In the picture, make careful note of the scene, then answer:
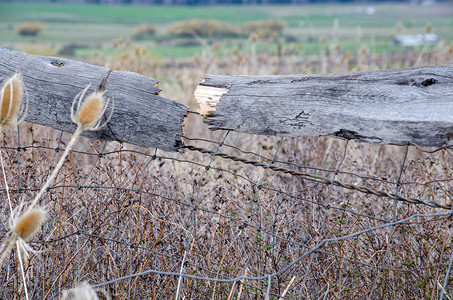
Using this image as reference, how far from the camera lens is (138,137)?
2.27 meters

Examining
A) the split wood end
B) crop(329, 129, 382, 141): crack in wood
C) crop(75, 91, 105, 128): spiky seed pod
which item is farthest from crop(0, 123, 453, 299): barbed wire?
crop(75, 91, 105, 128): spiky seed pod

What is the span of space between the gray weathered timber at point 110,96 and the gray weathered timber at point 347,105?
0.24 meters

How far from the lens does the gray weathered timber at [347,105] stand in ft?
6.32

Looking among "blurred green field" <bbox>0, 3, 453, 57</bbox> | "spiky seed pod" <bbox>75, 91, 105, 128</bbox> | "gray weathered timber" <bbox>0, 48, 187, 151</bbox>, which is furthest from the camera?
"blurred green field" <bbox>0, 3, 453, 57</bbox>

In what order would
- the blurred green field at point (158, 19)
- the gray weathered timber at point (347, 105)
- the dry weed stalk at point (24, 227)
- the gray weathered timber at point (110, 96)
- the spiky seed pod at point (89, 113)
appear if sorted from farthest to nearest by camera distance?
the blurred green field at point (158, 19), the gray weathered timber at point (110, 96), the gray weathered timber at point (347, 105), the spiky seed pod at point (89, 113), the dry weed stalk at point (24, 227)

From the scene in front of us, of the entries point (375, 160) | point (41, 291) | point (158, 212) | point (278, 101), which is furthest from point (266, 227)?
point (375, 160)

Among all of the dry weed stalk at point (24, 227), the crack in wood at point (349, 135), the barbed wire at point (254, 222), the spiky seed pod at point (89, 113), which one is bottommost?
the barbed wire at point (254, 222)

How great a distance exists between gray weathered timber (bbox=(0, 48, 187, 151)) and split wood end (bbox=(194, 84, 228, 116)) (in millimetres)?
121

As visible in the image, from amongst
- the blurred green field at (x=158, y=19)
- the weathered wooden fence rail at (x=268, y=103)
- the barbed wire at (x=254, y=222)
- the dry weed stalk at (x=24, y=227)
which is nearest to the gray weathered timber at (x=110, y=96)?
the weathered wooden fence rail at (x=268, y=103)

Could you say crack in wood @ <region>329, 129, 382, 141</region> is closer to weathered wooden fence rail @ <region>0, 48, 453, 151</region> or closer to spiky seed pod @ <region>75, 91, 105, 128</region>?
weathered wooden fence rail @ <region>0, 48, 453, 151</region>

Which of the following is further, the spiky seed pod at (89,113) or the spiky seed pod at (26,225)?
the spiky seed pod at (89,113)

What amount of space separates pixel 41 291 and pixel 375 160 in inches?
122

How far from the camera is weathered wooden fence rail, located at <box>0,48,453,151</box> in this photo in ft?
6.42

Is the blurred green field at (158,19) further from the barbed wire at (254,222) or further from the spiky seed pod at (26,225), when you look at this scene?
the spiky seed pod at (26,225)
